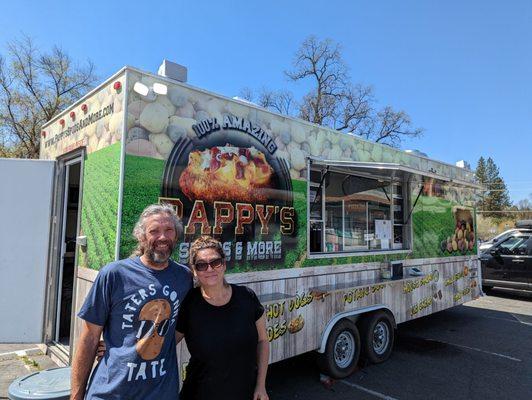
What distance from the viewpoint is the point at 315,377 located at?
180 inches

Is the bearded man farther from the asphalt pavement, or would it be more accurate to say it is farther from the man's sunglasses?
the asphalt pavement

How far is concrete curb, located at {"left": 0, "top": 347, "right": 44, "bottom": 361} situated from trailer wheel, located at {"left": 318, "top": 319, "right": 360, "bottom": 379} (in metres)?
3.33

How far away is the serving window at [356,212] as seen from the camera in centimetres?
485

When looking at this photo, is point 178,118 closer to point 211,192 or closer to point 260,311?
point 211,192

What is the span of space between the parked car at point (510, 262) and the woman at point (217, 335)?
1038cm

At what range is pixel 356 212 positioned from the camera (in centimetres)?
568

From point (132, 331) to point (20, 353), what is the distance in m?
3.88

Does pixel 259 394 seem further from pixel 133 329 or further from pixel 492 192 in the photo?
pixel 492 192

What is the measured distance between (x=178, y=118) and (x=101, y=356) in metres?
2.10

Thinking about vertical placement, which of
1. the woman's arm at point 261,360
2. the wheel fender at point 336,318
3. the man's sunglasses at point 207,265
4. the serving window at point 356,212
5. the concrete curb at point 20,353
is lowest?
the concrete curb at point 20,353

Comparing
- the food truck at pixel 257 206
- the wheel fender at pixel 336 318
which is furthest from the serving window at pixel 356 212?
the wheel fender at pixel 336 318

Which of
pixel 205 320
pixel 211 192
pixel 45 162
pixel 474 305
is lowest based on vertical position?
pixel 474 305

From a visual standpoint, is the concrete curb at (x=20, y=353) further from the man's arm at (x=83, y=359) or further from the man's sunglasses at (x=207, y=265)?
the man's sunglasses at (x=207, y=265)

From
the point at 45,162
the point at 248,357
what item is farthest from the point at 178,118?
the point at 248,357
